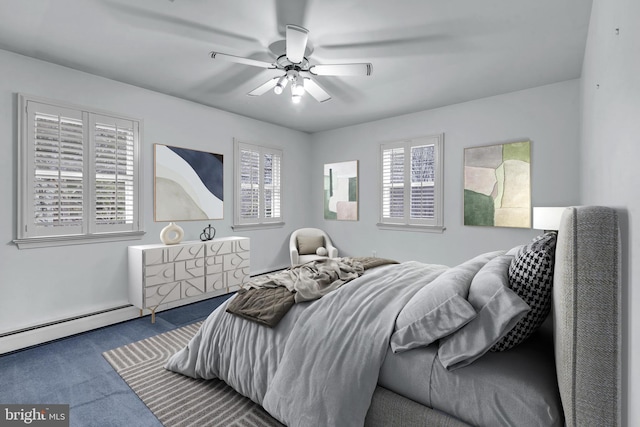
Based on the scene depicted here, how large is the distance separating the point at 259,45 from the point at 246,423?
2851 millimetres

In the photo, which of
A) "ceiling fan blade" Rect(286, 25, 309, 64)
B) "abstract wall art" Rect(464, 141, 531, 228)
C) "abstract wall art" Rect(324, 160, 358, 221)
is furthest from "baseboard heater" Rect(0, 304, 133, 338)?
"abstract wall art" Rect(464, 141, 531, 228)

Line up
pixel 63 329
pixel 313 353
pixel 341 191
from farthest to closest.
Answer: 1. pixel 341 191
2. pixel 63 329
3. pixel 313 353

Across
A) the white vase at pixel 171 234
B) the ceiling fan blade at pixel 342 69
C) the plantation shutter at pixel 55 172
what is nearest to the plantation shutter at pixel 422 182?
the ceiling fan blade at pixel 342 69

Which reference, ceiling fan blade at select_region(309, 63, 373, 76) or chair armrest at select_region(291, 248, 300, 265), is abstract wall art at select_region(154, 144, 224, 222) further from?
ceiling fan blade at select_region(309, 63, 373, 76)

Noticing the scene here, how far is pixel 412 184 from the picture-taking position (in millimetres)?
4707

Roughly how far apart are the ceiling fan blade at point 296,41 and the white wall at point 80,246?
7.32ft

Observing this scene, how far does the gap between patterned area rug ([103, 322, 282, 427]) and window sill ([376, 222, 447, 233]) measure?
3347 mm

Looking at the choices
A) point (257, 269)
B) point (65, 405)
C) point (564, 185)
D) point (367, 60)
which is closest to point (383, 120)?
point (367, 60)

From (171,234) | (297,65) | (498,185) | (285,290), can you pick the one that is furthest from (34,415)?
(498,185)

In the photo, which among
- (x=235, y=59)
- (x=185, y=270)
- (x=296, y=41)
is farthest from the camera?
(x=185, y=270)

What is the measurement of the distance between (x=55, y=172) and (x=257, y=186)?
2.57 m

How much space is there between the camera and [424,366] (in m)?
1.44

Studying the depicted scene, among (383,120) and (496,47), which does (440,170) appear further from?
(496,47)

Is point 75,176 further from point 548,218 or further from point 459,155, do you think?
point 459,155
